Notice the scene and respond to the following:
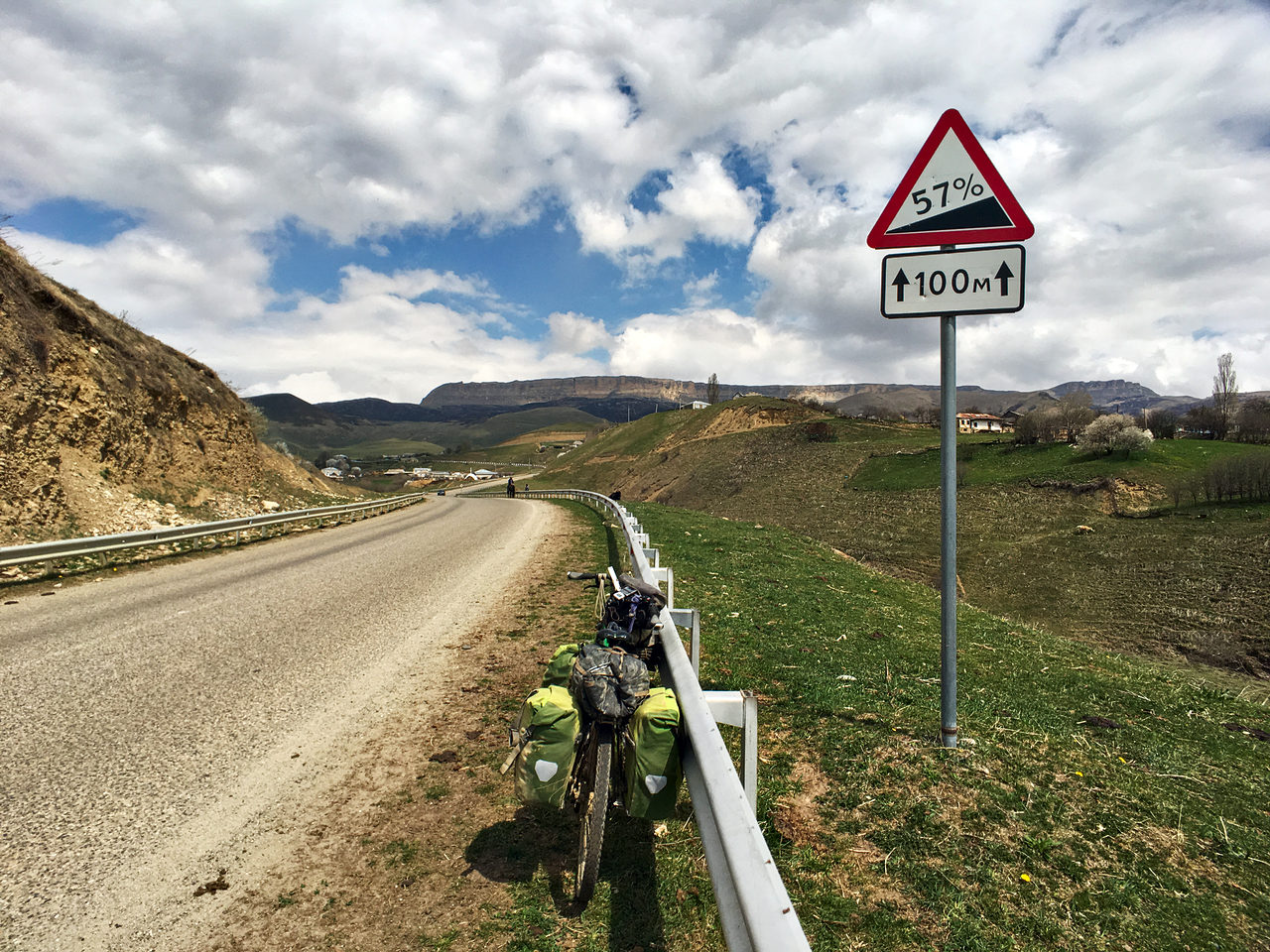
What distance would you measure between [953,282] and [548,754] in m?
3.70

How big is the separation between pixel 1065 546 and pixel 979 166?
2906 centimetres

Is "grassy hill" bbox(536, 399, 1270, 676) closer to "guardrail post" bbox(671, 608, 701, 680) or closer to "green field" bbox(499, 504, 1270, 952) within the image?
"green field" bbox(499, 504, 1270, 952)

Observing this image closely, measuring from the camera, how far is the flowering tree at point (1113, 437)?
129 feet

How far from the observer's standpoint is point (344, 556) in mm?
13406

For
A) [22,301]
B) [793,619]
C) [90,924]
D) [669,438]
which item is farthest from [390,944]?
[669,438]

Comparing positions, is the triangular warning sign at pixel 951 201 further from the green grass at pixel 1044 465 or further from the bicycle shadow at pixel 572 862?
the green grass at pixel 1044 465

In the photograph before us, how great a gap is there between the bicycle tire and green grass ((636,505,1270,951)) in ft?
1.58

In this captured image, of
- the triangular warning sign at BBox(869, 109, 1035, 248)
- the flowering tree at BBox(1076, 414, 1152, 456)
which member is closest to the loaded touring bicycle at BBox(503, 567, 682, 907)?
the triangular warning sign at BBox(869, 109, 1035, 248)

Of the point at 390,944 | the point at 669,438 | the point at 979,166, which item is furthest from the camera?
the point at 669,438

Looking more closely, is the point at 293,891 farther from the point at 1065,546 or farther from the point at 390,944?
the point at 1065,546

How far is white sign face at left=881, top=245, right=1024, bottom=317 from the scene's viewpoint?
12.3 feet

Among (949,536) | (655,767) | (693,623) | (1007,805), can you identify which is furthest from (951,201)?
(655,767)

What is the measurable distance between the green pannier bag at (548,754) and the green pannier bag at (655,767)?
0.33 meters

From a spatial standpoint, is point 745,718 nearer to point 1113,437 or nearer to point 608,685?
point 608,685
